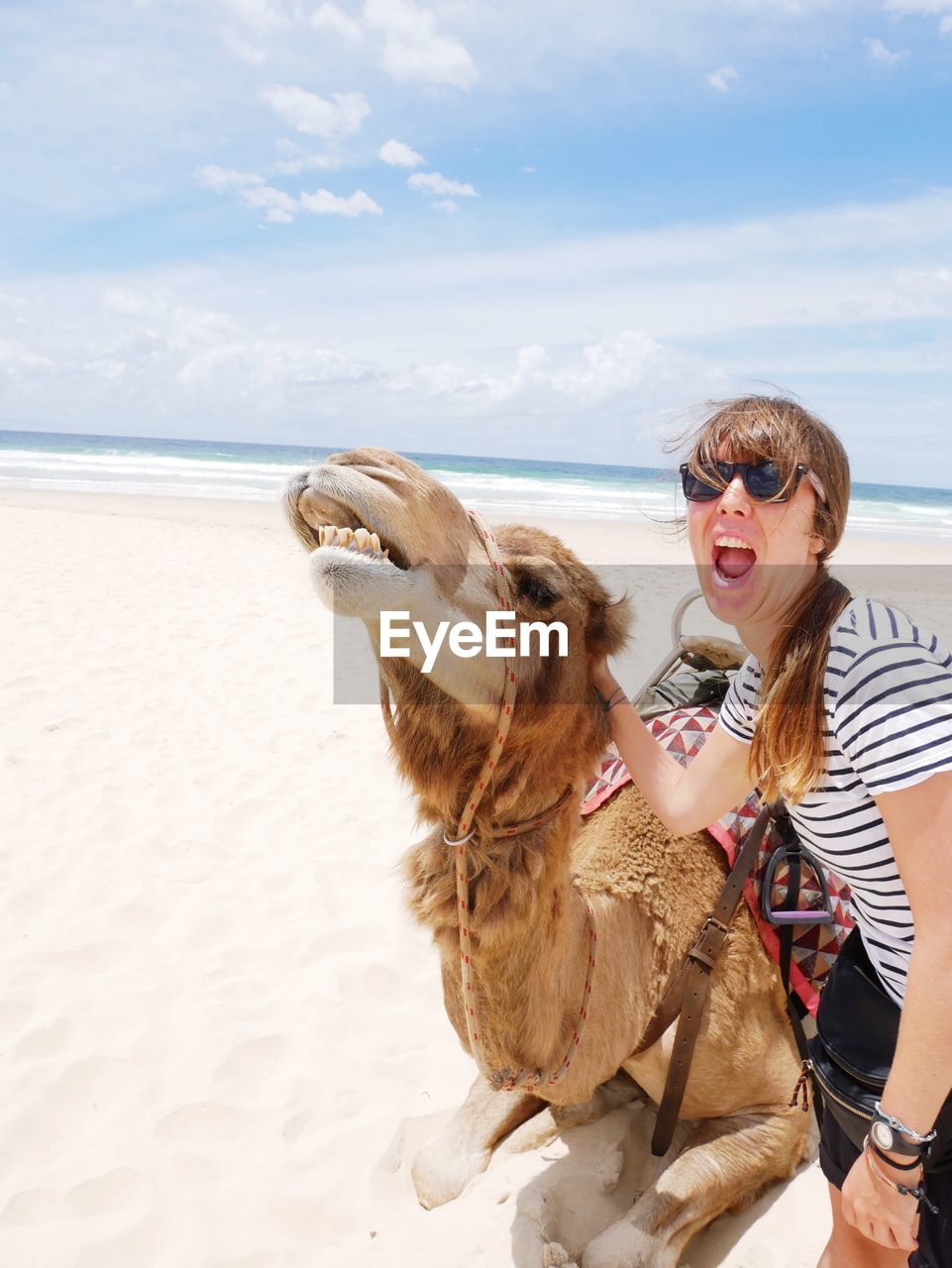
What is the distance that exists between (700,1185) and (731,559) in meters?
1.67

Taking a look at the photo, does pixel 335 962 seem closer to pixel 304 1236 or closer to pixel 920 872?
pixel 304 1236

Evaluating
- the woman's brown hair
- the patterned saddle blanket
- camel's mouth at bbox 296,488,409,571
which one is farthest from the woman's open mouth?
the patterned saddle blanket

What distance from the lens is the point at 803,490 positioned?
1684 millimetres

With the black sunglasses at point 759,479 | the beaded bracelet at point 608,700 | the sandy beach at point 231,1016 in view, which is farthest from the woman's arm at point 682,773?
the sandy beach at point 231,1016

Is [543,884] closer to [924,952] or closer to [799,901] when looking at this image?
[924,952]

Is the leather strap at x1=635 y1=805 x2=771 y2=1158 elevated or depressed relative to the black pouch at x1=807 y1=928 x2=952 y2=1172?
depressed

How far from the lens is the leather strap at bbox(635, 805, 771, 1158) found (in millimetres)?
2406

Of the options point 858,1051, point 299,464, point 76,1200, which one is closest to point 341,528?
point 858,1051

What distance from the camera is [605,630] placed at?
1.99 m

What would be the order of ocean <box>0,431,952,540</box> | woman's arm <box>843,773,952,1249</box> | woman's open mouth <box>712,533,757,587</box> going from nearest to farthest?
woman's arm <box>843,773,952,1249</box> → woman's open mouth <box>712,533,757,587</box> → ocean <box>0,431,952,540</box>

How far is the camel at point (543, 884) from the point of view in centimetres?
168

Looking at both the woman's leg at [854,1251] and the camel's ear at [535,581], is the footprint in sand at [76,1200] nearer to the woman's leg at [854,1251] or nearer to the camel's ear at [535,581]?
the woman's leg at [854,1251]

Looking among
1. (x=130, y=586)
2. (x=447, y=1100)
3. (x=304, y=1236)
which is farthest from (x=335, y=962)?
(x=130, y=586)

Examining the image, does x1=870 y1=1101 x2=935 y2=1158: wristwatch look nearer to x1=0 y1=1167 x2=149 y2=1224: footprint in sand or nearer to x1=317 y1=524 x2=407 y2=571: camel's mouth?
x1=317 y1=524 x2=407 y2=571: camel's mouth
